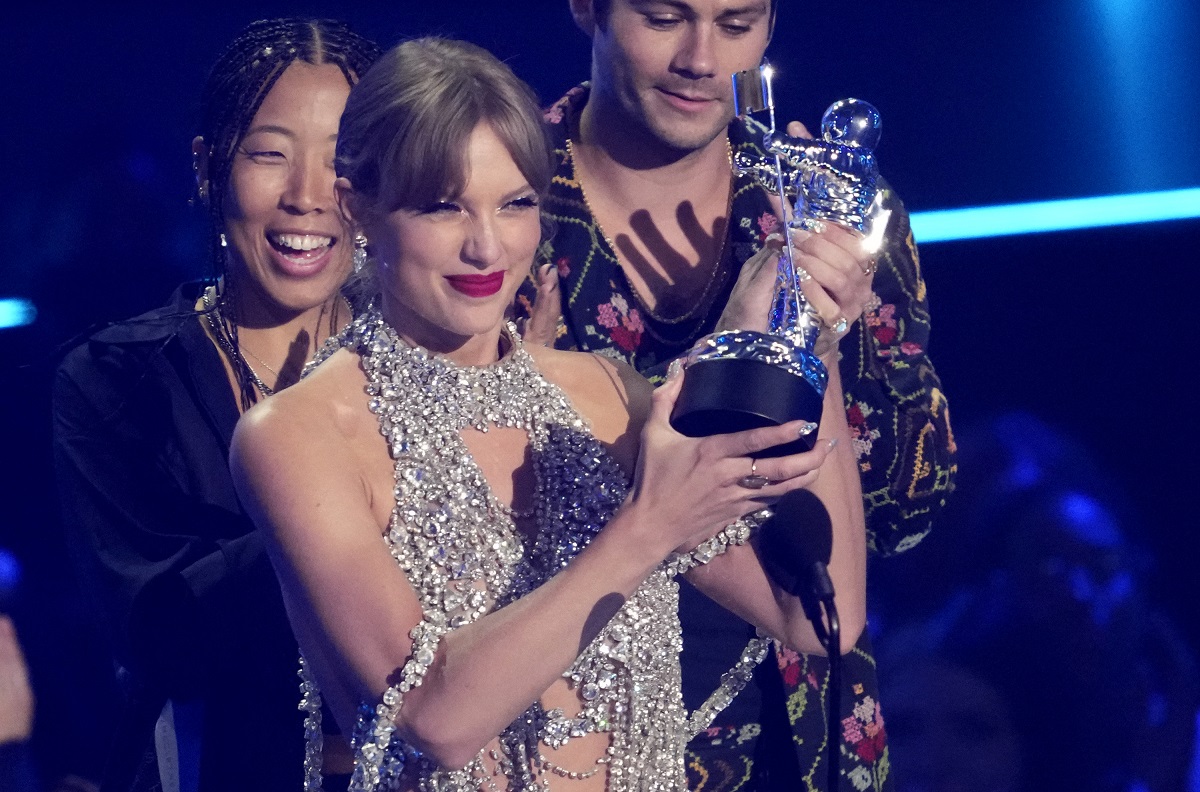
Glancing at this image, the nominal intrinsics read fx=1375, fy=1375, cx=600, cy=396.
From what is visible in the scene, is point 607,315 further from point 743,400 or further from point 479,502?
point 743,400

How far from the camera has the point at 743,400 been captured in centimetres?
106

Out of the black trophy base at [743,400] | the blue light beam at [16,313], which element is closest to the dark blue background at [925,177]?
the blue light beam at [16,313]

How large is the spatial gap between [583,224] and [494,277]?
575 millimetres

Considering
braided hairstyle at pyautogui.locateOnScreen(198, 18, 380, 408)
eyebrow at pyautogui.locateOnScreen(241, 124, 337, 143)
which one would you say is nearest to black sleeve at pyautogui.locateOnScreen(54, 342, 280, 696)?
braided hairstyle at pyautogui.locateOnScreen(198, 18, 380, 408)

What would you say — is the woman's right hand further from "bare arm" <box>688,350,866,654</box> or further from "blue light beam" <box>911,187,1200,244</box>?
"blue light beam" <box>911,187,1200,244</box>

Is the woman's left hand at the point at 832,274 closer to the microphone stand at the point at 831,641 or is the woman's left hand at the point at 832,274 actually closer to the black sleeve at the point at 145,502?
the microphone stand at the point at 831,641

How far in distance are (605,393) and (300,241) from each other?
571mm

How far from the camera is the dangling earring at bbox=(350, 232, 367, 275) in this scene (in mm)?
1332

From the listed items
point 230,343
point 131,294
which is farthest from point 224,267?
point 131,294

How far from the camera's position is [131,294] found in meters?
2.24

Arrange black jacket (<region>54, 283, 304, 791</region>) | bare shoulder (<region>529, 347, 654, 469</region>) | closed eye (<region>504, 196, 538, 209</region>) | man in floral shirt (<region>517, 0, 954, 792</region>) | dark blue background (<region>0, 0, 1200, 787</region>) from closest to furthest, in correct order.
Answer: closed eye (<region>504, 196, 538, 209</region>) < bare shoulder (<region>529, 347, 654, 469</region>) < black jacket (<region>54, 283, 304, 791</region>) < man in floral shirt (<region>517, 0, 954, 792</region>) < dark blue background (<region>0, 0, 1200, 787</region>)

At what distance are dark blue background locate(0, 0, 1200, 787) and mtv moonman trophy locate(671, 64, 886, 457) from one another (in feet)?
3.42

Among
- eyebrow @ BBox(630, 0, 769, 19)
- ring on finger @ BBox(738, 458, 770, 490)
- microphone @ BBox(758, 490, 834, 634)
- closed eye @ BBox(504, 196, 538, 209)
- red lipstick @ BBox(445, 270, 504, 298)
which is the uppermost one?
eyebrow @ BBox(630, 0, 769, 19)

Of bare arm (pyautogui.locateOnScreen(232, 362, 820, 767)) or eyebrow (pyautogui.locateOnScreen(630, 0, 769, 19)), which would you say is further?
eyebrow (pyautogui.locateOnScreen(630, 0, 769, 19))
